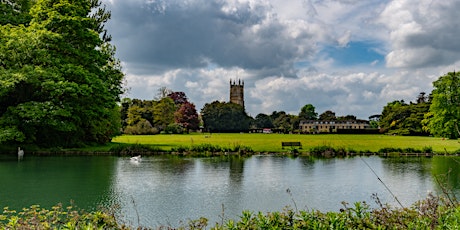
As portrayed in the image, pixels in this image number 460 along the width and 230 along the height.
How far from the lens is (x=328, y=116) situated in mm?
154125

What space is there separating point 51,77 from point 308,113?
441ft

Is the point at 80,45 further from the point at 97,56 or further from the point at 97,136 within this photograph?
the point at 97,136

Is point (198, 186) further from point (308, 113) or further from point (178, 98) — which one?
point (308, 113)

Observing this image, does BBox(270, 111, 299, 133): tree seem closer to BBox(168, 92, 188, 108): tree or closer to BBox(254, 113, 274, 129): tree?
BBox(254, 113, 274, 129): tree

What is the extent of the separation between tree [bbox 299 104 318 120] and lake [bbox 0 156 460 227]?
127 metres

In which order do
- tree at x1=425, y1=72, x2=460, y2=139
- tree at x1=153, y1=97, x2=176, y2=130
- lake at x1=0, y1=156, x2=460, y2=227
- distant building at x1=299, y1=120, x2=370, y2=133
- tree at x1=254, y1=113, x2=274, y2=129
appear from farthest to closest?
1. tree at x1=254, y1=113, x2=274, y2=129
2. distant building at x1=299, y1=120, x2=370, y2=133
3. tree at x1=153, y1=97, x2=176, y2=130
4. tree at x1=425, y1=72, x2=460, y2=139
5. lake at x1=0, y1=156, x2=460, y2=227

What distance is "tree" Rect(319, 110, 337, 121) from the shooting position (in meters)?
151

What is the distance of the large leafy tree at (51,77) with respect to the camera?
2895 cm

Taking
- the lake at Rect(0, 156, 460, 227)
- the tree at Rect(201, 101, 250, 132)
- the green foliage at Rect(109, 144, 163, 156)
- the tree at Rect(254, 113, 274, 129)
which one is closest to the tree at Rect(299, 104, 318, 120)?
the tree at Rect(254, 113, 274, 129)

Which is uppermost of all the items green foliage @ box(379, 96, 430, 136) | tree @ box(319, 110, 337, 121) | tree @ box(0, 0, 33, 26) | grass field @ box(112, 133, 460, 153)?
tree @ box(0, 0, 33, 26)

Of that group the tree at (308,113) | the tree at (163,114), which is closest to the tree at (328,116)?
the tree at (308,113)

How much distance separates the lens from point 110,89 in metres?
37.8

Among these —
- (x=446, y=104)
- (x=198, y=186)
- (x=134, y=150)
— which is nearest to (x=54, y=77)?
(x=134, y=150)

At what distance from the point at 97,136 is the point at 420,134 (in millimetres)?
66685
